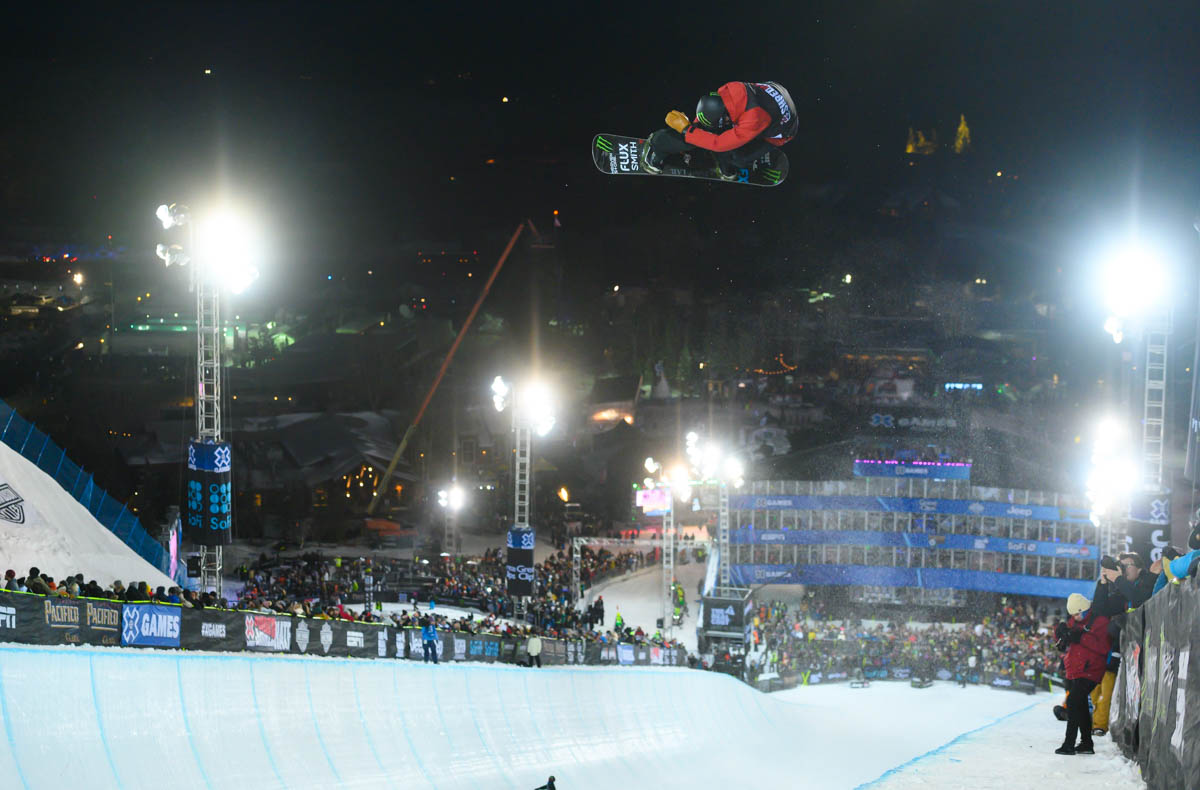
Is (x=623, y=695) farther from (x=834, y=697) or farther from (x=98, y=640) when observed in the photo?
(x=834, y=697)

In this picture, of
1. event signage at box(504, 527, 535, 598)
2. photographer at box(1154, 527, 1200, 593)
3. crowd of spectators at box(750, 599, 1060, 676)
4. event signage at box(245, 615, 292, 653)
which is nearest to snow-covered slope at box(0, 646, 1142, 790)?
event signage at box(245, 615, 292, 653)

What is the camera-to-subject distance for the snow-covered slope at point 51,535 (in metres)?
17.1

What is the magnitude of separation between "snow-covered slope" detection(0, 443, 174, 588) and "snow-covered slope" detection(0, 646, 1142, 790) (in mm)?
6851

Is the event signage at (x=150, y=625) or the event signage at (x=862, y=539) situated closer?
the event signage at (x=150, y=625)

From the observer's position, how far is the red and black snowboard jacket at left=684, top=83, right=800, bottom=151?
48.6 ft

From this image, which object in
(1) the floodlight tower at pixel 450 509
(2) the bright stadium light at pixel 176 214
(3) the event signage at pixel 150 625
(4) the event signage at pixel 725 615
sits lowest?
(4) the event signage at pixel 725 615

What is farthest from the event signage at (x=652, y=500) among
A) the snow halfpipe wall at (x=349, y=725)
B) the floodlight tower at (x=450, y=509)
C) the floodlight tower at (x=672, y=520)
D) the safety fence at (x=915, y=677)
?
the snow halfpipe wall at (x=349, y=725)

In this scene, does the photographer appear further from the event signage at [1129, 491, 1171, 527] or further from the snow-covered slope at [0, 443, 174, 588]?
the snow-covered slope at [0, 443, 174, 588]

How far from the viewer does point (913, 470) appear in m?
45.9

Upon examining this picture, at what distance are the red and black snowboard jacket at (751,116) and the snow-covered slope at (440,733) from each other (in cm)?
876

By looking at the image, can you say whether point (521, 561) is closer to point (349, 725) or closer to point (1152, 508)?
point (349, 725)

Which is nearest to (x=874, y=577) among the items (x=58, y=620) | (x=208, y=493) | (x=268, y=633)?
(x=208, y=493)

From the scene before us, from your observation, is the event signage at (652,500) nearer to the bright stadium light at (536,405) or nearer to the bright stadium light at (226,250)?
the bright stadium light at (536,405)

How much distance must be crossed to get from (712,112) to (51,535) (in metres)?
13.3
